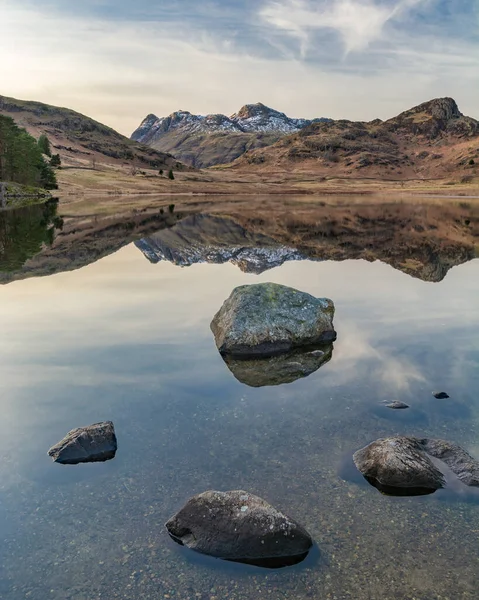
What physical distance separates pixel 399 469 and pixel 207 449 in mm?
4344

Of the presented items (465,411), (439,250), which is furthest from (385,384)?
(439,250)

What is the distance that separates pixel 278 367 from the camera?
1773cm

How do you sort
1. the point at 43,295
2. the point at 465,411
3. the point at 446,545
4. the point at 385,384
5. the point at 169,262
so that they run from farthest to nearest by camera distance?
the point at 169,262, the point at 43,295, the point at 385,384, the point at 465,411, the point at 446,545

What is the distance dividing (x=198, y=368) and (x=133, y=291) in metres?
12.9

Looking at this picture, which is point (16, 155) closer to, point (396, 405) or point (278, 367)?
point (278, 367)

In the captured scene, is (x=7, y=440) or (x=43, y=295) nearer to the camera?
(x=7, y=440)

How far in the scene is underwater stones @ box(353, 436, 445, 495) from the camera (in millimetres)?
10773

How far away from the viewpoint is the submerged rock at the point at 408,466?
10781mm

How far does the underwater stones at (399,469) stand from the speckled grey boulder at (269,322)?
810cm

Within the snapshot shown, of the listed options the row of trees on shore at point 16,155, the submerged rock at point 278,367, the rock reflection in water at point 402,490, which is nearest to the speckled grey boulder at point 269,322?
the submerged rock at point 278,367

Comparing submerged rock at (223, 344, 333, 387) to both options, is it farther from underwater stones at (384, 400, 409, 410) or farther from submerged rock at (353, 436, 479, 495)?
submerged rock at (353, 436, 479, 495)

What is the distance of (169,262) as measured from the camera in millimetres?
39219

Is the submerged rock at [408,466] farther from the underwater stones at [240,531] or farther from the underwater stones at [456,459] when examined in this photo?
the underwater stones at [240,531]

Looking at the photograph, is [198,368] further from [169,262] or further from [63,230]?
[63,230]
